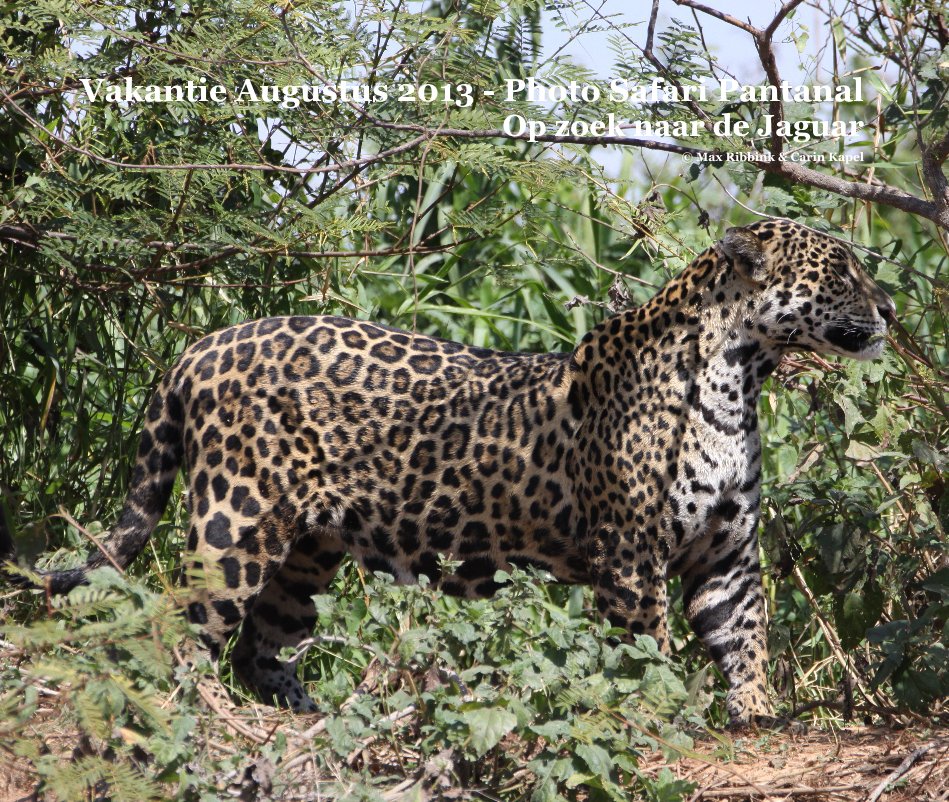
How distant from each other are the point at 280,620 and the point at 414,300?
1.72 meters

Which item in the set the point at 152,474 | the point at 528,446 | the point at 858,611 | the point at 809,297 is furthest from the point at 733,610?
the point at 152,474

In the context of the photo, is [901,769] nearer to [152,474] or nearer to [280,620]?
[280,620]

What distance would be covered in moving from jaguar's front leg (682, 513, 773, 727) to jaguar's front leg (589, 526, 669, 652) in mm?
317

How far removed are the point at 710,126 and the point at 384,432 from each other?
191 centimetres

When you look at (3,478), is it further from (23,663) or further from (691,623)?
(691,623)

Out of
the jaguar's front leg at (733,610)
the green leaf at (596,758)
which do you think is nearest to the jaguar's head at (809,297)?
the jaguar's front leg at (733,610)

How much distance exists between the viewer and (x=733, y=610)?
228 inches

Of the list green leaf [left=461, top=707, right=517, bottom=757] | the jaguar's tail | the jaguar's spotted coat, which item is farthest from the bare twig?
the jaguar's tail

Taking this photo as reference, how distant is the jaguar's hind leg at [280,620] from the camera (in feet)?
20.8

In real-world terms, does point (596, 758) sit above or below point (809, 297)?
below

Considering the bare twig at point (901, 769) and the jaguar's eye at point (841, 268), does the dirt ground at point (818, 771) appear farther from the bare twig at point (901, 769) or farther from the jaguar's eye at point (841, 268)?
the jaguar's eye at point (841, 268)

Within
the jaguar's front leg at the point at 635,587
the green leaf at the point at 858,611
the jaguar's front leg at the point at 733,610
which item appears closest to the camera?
the jaguar's front leg at the point at 635,587

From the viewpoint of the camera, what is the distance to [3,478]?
262 inches

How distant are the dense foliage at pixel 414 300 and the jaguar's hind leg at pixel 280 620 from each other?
21 centimetres
